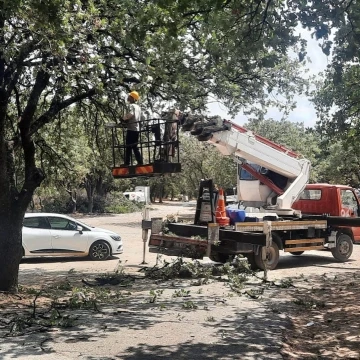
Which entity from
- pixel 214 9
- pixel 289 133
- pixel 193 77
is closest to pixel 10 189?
pixel 193 77

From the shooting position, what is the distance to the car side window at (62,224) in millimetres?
17406

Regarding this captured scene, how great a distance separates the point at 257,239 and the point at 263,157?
3481 mm

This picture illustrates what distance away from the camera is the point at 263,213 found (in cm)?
1608

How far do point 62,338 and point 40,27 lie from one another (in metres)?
4.61

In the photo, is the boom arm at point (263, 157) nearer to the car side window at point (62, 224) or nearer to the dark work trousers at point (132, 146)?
the dark work trousers at point (132, 146)

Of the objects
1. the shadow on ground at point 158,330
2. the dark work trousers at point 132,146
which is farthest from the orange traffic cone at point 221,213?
the dark work trousers at point 132,146

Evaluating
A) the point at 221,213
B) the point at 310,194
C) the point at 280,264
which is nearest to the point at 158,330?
the point at 221,213

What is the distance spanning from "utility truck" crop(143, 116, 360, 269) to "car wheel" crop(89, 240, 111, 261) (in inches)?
113

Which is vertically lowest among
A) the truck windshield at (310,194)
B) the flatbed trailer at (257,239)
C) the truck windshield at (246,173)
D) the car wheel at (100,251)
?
the car wheel at (100,251)

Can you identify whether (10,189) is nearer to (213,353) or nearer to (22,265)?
(213,353)

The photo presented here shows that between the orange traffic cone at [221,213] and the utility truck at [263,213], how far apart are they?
12 centimetres

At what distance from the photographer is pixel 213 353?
6.57 m

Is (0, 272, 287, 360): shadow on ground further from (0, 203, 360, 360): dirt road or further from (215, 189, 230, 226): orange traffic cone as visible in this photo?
(215, 189, 230, 226): orange traffic cone

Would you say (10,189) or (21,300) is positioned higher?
(10,189)
